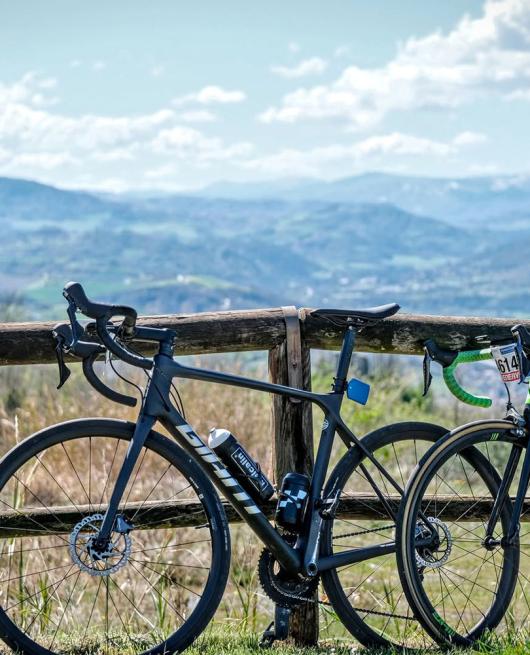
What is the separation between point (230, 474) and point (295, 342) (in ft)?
2.18

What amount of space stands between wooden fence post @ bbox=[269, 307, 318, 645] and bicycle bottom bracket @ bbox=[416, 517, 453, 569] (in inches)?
20.0

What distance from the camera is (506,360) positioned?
3674 millimetres

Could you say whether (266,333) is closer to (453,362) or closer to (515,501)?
(453,362)

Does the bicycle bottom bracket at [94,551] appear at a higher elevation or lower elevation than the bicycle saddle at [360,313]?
lower

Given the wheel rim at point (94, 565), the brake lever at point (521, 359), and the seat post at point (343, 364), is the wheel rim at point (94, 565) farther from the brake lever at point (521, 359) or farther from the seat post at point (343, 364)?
the brake lever at point (521, 359)

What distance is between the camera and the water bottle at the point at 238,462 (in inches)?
130

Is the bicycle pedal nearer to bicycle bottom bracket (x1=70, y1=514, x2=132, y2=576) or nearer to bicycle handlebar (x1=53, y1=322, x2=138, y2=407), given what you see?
bicycle bottom bracket (x1=70, y1=514, x2=132, y2=576)

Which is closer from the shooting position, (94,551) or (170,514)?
(94,551)

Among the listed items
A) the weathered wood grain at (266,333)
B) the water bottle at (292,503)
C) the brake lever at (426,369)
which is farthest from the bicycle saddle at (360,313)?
the water bottle at (292,503)

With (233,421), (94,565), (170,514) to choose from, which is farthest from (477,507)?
(233,421)

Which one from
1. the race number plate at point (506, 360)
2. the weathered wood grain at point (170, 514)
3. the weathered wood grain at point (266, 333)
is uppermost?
the weathered wood grain at point (266, 333)

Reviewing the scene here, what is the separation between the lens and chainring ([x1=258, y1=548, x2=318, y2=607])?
3.35 meters

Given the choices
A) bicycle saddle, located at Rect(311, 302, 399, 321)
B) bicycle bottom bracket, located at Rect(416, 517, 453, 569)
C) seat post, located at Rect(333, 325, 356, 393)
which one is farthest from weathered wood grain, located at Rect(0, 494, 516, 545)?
bicycle saddle, located at Rect(311, 302, 399, 321)

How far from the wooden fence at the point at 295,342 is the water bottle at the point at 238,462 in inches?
11.2
